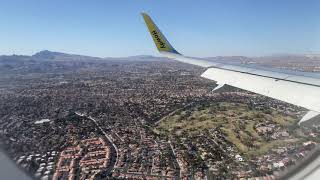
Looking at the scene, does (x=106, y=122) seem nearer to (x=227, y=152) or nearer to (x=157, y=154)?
(x=157, y=154)

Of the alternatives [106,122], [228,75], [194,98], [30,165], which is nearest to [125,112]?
[106,122]

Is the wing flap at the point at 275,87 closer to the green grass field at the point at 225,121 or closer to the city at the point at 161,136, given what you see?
the city at the point at 161,136

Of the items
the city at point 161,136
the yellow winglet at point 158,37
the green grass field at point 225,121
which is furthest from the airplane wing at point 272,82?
the green grass field at point 225,121

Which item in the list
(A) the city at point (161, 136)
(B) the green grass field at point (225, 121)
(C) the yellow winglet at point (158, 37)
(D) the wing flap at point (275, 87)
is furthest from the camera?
(B) the green grass field at point (225, 121)

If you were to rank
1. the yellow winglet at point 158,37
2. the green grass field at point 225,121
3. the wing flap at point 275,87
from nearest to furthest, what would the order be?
the wing flap at point 275,87
the yellow winglet at point 158,37
the green grass field at point 225,121

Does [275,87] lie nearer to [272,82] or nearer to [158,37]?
[272,82]

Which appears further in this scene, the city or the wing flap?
the city

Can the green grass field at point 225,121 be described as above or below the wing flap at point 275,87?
below

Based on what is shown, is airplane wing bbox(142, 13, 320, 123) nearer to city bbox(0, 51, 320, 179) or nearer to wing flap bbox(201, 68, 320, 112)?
wing flap bbox(201, 68, 320, 112)

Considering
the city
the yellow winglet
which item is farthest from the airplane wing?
the city
